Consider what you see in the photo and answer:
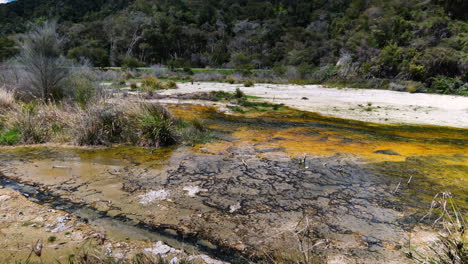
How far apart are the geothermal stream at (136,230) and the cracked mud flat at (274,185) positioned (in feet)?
0.37

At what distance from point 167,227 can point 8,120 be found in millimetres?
6852

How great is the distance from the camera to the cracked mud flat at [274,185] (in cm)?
355

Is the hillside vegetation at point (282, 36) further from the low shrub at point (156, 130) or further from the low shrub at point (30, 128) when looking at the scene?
the low shrub at point (156, 130)

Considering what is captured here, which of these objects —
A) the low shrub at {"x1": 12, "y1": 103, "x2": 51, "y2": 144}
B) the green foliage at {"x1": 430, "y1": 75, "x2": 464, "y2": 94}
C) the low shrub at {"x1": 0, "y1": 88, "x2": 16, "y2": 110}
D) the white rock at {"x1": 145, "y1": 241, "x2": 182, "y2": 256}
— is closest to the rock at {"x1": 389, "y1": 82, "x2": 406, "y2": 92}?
the green foliage at {"x1": 430, "y1": 75, "x2": 464, "y2": 94}

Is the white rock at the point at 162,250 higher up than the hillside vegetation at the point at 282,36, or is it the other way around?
the hillside vegetation at the point at 282,36

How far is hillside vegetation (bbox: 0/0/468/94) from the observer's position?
20.8 meters

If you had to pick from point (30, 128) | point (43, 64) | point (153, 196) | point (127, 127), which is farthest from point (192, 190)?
point (43, 64)

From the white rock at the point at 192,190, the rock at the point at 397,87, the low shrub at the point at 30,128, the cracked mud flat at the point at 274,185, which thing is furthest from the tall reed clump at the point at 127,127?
the rock at the point at 397,87

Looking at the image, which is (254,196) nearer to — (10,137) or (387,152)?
(387,152)

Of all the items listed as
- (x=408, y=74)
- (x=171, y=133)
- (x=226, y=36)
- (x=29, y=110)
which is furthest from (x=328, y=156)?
(x=226, y=36)

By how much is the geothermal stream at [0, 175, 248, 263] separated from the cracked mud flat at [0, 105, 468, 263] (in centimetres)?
11

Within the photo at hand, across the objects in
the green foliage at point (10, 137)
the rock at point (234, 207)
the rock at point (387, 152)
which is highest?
the rock at point (387, 152)

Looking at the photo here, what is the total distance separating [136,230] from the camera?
3592mm

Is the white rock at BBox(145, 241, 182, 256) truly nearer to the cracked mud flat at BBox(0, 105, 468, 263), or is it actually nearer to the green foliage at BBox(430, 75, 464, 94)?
the cracked mud flat at BBox(0, 105, 468, 263)
